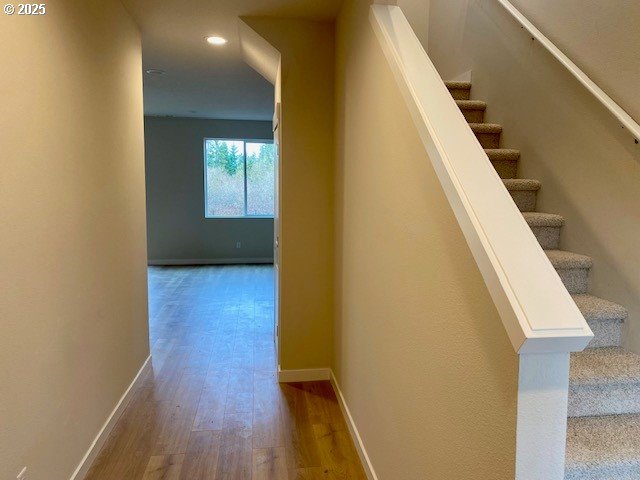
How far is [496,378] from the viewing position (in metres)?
0.95

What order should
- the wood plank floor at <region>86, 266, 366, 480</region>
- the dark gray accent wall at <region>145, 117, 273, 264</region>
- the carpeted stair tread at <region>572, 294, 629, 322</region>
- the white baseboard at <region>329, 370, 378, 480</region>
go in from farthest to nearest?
the dark gray accent wall at <region>145, 117, 273, 264</region>, the wood plank floor at <region>86, 266, 366, 480</region>, the white baseboard at <region>329, 370, 378, 480</region>, the carpeted stair tread at <region>572, 294, 629, 322</region>

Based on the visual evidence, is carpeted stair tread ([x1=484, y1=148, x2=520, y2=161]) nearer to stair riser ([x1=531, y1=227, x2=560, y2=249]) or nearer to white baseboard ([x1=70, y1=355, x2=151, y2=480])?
stair riser ([x1=531, y1=227, x2=560, y2=249])

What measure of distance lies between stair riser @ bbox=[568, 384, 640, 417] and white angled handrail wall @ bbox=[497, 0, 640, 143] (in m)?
1.04

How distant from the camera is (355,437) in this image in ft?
7.57

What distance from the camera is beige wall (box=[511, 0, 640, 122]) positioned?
1.87 metres

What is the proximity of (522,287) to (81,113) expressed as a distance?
83.6 inches

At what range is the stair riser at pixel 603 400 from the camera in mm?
1590

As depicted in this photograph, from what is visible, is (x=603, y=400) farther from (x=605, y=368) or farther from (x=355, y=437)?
(x=355, y=437)

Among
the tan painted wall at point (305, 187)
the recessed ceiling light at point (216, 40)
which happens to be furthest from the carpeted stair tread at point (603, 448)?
the recessed ceiling light at point (216, 40)

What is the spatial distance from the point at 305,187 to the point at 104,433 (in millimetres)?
1936

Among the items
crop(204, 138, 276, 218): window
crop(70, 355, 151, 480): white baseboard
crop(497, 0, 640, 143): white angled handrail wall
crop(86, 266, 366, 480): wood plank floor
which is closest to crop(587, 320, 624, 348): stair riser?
crop(497, 0, 640, 143): white angled handrail wall

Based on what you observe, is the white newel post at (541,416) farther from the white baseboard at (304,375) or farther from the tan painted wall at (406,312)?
the white baseboard at (304,375)

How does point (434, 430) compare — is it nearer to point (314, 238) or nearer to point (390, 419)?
point (390, 419)

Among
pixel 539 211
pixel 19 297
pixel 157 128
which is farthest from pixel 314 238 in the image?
pixel 157 128
